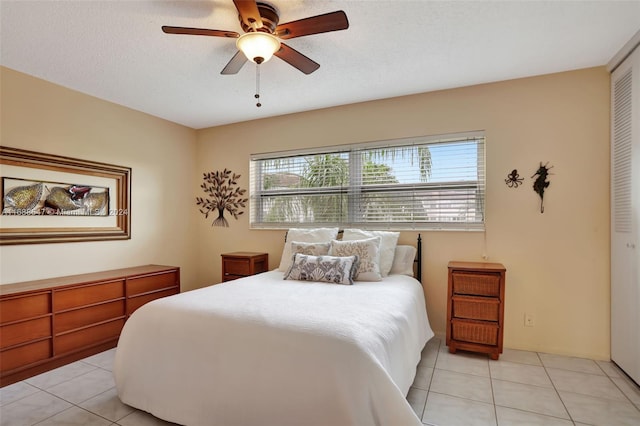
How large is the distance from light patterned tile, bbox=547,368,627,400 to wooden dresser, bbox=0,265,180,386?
3.76 meters

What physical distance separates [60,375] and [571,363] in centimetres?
412

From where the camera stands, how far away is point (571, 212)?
114 inches

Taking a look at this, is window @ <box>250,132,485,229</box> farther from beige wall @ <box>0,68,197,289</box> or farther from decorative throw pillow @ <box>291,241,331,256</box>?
beige wall @ <box>0,68,197,289</box>

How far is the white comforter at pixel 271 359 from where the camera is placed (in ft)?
4.84

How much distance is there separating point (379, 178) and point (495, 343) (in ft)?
6.25

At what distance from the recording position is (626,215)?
2520 mm

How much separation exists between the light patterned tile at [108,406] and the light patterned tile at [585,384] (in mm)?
2923

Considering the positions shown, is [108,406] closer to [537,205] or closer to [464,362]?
[464,362]

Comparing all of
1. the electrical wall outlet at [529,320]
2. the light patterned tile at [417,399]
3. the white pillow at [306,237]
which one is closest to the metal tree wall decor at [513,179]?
the electrical wall outlet at [529,320]

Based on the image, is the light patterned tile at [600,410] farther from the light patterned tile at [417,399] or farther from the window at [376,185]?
the window at [376,185]

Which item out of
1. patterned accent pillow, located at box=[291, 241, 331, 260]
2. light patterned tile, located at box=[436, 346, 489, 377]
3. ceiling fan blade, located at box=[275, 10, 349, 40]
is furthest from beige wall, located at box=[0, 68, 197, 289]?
light patterned tile, located at box=[436, 346, 489, 377]

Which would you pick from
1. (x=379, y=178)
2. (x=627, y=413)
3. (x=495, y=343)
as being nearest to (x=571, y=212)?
(x=495, y=343)

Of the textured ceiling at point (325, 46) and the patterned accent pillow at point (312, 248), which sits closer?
the textured ceiling at point (325, 46)

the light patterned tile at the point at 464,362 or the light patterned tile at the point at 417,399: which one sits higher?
the light patterned tile at the point at 417,399
